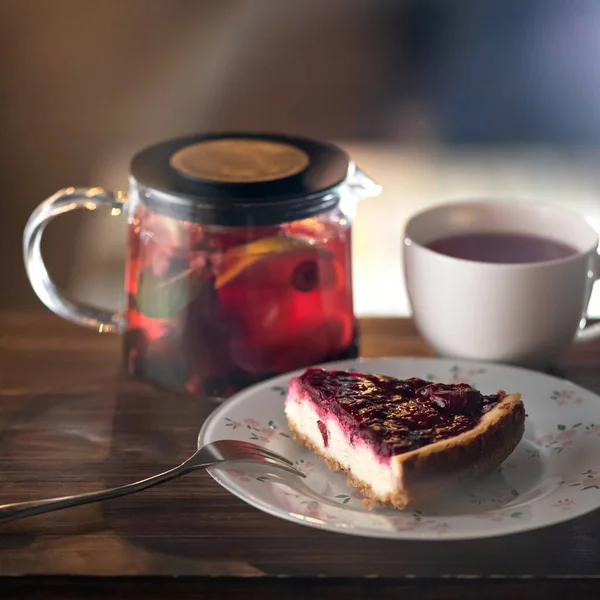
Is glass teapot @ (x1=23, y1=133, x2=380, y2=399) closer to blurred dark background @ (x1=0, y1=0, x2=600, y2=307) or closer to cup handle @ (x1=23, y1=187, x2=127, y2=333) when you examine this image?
cup handle @ (x1=23, y1=187, x2=127, y2=333)

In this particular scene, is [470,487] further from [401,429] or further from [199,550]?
[199,550]

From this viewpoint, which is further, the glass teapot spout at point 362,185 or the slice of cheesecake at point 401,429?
the glass teapot spout at point 362,185

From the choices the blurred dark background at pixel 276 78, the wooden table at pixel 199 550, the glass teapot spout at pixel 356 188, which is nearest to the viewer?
the wooden table at pixel 199 550

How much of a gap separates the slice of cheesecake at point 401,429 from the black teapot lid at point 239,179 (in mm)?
155

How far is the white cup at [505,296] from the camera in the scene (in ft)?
2.92

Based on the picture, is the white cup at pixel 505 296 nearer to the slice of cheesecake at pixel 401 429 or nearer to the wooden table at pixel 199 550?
the slice of cheesecake at pixel 401 429

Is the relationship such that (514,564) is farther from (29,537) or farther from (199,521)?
(29,537)

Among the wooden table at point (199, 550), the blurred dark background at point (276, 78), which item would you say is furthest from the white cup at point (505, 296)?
the blurred dark background at point (276, 78)

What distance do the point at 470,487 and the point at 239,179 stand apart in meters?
0.35

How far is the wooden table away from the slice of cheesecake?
5 centimetres

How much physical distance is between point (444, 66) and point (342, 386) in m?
1.16

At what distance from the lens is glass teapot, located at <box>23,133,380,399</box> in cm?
85

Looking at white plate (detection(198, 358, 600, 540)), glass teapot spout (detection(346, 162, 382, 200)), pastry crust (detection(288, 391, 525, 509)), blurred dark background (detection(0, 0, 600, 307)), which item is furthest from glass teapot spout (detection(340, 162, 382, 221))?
blurred dark background (detection(0, 0, 600, 307))

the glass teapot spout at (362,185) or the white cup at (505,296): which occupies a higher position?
the glass teapot spout at (362,185)
